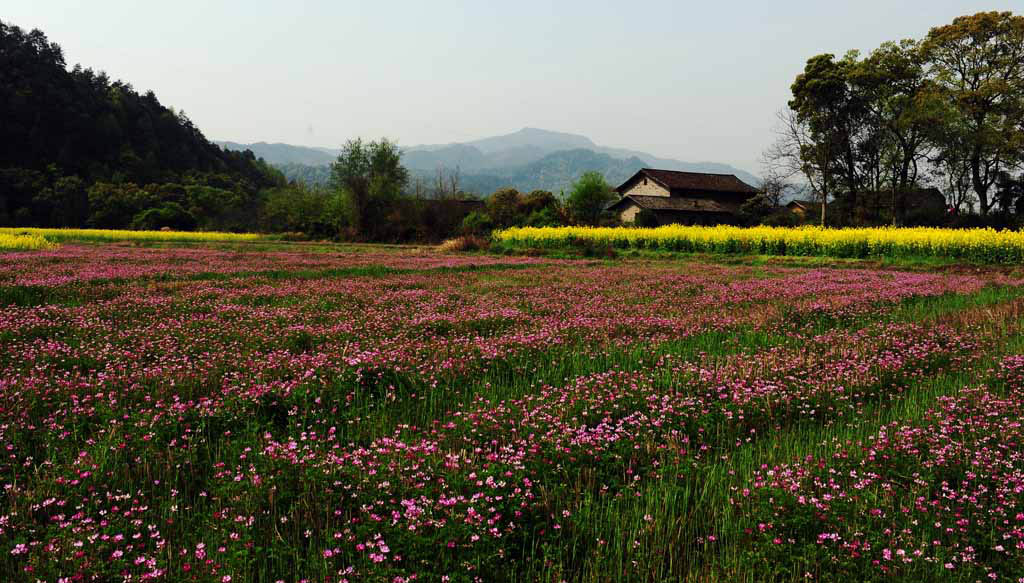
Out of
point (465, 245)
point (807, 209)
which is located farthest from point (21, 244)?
point (807, 209)

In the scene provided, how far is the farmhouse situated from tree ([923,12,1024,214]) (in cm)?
2623

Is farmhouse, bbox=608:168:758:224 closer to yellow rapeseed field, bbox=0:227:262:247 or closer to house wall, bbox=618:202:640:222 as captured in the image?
house wall, bbox=618:202:640:222

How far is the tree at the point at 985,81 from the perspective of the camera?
48688 mm

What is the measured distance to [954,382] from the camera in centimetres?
615

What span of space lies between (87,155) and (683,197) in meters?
104

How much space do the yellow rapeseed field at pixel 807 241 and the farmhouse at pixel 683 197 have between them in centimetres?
2648

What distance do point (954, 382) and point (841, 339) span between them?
2.17m

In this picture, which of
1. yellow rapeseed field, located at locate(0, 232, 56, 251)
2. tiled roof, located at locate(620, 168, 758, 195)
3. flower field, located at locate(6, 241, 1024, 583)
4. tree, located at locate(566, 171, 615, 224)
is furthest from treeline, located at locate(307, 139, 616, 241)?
Result: flower field, located at locate(6, 241, 1024, 583)

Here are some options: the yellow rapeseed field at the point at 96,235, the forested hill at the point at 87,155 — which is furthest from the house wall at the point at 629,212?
the forested hill at the point at 87,155

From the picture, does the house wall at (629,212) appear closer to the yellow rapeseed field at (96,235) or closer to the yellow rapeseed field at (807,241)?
the yellow rapeseed field at (807,241)

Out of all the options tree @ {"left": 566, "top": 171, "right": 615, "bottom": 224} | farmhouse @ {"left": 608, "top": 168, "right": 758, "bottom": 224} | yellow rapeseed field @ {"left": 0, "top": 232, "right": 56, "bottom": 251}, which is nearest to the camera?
yellow rapeseed field @ {"left": 0, "top": 232, "right": 56, "bottom": 251}

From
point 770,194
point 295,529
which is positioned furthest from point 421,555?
point 770,194

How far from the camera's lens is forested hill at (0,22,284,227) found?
265 ft

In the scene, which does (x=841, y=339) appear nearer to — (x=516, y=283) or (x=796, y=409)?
(x=796, y=409)
